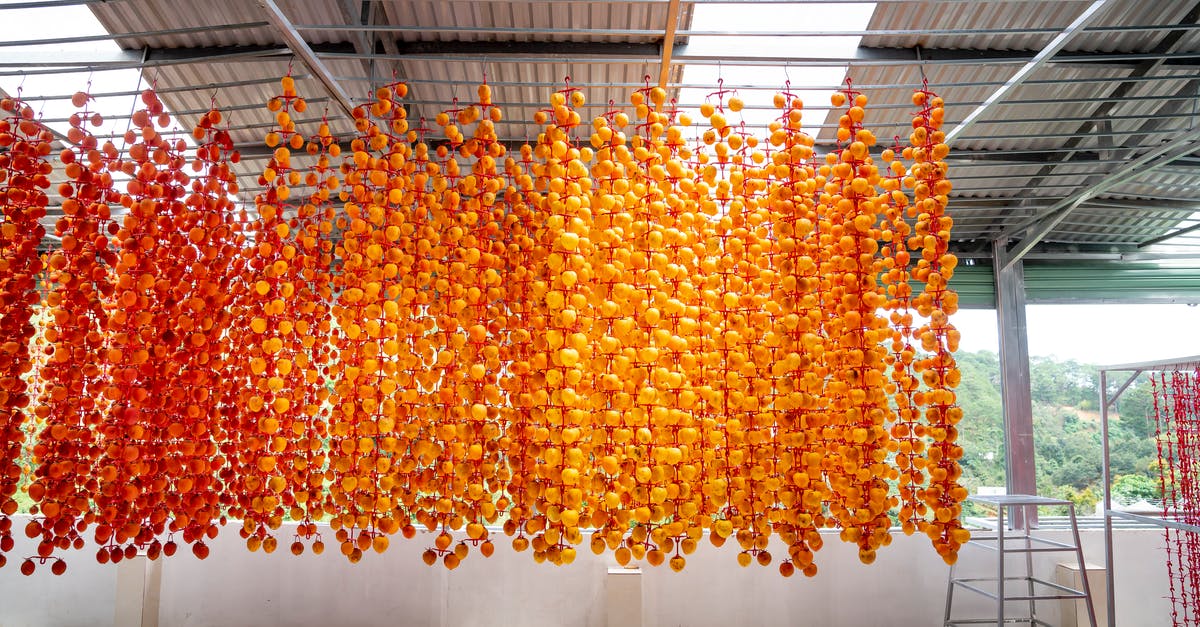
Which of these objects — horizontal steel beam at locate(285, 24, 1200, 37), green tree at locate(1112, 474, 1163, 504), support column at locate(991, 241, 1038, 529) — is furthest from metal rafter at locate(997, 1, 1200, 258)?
green tree at locate(1112, 474, 1163, 504)

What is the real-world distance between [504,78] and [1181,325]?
259 inches

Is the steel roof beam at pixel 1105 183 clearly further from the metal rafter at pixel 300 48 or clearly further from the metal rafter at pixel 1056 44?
the metal rafter at pixel 300 48

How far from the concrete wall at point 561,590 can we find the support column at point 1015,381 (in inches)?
26.0

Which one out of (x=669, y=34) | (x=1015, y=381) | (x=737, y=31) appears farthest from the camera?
(x=1015, y=381)

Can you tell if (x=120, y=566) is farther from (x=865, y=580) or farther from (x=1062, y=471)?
(x=1062, y=471)

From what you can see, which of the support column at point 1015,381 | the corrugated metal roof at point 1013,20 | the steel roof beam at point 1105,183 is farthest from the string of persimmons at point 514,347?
the support column at point 1015,381

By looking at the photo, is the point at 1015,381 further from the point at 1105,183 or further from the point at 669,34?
the point at 669,34

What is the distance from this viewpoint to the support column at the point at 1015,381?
5.99m

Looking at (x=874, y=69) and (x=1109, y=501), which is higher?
(x=874, y=69)

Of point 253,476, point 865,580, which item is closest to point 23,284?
point 253,476

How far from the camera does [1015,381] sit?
6137 millimetres

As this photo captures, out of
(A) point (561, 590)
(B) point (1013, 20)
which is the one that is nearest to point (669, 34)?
(B) point (1013, 20)

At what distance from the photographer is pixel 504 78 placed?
13.3ft

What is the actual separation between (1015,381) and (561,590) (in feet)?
14.5
